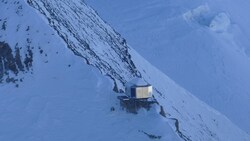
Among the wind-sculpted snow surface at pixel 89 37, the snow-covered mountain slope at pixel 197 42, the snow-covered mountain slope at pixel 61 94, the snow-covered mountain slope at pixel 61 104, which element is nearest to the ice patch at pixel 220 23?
the snow-covered mountain slope at pixel 197 42

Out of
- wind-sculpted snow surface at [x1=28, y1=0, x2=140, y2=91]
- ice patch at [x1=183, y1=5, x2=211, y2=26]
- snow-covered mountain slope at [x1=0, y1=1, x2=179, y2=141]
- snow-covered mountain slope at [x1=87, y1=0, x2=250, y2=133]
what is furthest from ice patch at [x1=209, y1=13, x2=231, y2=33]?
snow-covered mountain slope at [x1=0, y1=1, x2=179, y2=141]

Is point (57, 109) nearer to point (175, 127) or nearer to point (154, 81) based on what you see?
point (175, 127)

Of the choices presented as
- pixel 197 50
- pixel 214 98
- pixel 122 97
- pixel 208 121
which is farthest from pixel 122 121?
pixel 197 50

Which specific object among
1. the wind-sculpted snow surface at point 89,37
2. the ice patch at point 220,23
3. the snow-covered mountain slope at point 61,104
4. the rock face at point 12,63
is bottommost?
the snow-covered mountain slope at point 61,104

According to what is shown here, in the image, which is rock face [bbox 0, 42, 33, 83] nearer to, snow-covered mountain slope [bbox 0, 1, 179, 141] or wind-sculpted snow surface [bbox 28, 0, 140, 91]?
snow-covered mountain slope [bbox 0, 1, 179, 141]

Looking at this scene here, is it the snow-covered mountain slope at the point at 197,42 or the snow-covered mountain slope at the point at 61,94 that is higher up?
the snow-covered mountain slope at the point at 197,42

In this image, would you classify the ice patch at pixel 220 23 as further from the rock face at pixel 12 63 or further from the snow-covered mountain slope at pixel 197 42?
the rock face at pixel 12 63

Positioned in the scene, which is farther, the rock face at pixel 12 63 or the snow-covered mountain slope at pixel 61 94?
the rock face at pixel 12 63
